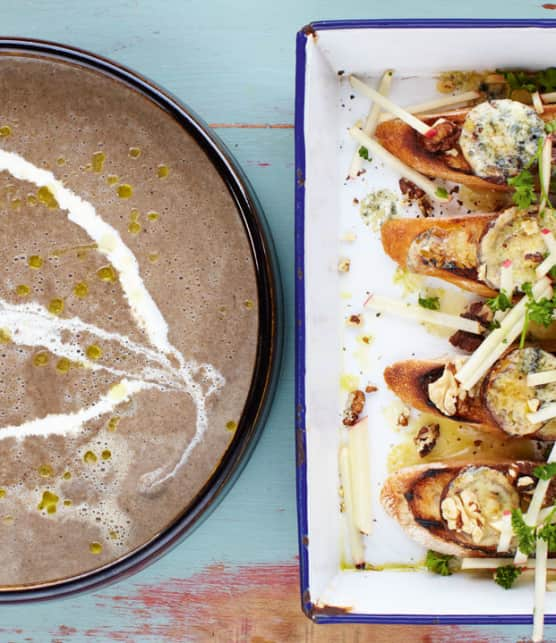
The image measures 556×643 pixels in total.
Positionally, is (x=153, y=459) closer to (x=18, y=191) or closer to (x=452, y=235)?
(x=18, y=191)

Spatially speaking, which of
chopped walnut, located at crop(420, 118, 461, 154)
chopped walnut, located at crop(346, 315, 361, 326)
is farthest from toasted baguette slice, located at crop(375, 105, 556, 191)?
chopped walnut, located at crop(346, 315, 361, 326)

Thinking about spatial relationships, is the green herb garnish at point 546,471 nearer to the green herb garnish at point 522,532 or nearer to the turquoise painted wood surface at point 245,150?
the green herb garnish at point 522,532

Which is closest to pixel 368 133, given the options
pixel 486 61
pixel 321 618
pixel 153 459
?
pixel 486 61

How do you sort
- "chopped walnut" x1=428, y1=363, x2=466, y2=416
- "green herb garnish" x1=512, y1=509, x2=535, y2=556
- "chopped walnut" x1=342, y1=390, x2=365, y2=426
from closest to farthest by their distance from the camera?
1. "green herb garnish" x1=512, y1=509, x2=535, y2=556
2. "chopped walnut" x1=428, y1=363, x2=466, y2=416
3. "chopped walnut" x1=342, y1=390, x2=365, y2=426

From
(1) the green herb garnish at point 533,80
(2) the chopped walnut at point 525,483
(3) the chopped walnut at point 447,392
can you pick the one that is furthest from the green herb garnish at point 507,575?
(1) the green herb garnish at point 533,80

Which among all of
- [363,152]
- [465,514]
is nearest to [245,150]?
[363,152]

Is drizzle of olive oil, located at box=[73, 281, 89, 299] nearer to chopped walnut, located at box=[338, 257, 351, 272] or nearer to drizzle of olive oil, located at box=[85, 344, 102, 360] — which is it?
drizzle of olive oil, located at box=[85, 344, 102, 360]
